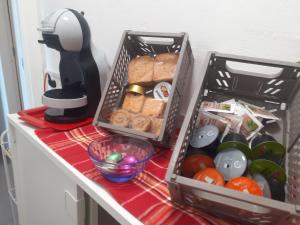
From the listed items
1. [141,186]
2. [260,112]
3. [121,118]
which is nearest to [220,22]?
[260,112]

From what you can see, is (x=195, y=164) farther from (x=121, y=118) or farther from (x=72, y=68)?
(x=72, y=68)

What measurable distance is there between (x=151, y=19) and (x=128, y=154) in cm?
51

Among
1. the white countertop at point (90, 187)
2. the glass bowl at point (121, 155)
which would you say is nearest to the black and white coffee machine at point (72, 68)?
the white countertop at point (90, 187)

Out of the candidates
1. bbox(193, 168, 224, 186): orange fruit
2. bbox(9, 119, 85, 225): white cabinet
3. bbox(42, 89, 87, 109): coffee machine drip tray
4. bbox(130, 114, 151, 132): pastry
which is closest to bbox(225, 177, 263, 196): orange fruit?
bbox(193, 168, 224, 186): orange fruit

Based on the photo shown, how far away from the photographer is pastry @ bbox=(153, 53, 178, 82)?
75cm

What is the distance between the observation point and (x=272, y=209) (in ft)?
1.26

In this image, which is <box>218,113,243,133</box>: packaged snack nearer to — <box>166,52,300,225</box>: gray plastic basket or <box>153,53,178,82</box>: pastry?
<box>166,52,300,225</box>: gray plastic basket

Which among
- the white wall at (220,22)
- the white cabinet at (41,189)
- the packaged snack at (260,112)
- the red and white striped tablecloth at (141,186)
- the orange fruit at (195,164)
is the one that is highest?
the white wall at (220,22)

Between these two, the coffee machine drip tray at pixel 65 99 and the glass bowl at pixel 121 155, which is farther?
the coffee machine drip tray at pixel 65 99

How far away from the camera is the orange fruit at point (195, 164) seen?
536 millimetres

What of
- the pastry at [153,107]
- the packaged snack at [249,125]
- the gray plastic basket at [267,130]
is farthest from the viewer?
the pastry at [153,107]

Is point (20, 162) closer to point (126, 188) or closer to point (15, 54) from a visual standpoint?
point (126, 188)

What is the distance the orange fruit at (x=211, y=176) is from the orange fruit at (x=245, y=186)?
0.02 m

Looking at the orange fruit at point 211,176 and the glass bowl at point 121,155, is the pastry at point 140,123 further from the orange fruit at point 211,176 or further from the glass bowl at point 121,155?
the orange fruit at point 211,176
